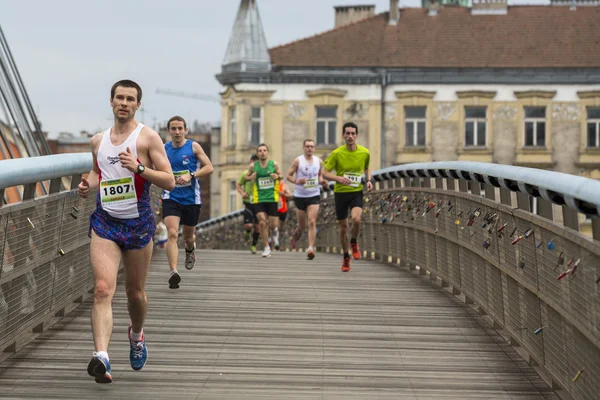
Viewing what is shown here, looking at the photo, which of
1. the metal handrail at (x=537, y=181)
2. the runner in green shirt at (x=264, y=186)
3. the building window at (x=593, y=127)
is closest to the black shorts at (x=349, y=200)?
the runner in green shirt at (x=264, y=186)

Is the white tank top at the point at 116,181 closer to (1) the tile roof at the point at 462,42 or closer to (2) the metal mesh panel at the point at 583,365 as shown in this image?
(2) the metal mesh panel at the point at 583,365

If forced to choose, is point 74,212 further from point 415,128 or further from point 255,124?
point 415,128

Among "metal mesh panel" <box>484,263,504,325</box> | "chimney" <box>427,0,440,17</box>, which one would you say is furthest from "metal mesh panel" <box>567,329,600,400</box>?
"chimney" <box>427,0,440,17</box>

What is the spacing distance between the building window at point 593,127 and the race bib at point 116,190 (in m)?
51.3

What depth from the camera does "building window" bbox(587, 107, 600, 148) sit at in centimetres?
5812

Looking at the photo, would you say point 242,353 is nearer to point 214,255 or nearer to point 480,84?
point 214,255

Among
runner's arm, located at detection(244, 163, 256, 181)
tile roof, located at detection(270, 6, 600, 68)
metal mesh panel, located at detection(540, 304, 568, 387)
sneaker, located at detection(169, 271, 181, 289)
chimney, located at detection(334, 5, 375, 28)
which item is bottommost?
sneaker, located at detection(169, 271, 181, 289)

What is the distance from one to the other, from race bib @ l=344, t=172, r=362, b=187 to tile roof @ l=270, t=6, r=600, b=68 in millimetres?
41964

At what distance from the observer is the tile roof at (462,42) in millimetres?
58469

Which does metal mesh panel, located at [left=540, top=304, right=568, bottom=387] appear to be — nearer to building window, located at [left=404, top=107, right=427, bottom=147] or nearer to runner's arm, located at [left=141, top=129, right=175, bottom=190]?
runner's arm, located at [left=141, top=129, right=175, bottom=190]

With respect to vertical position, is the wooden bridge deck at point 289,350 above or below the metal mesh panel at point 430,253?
below

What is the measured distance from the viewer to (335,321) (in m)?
11.2

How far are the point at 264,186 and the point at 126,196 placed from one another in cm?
1170

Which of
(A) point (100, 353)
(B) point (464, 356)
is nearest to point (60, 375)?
(A) point (100, 353)
